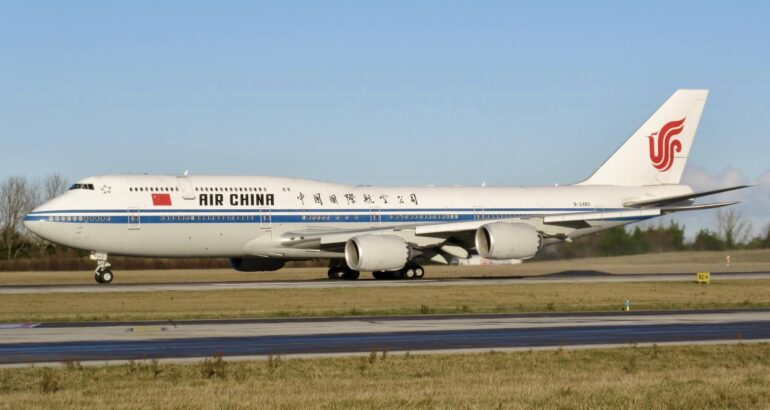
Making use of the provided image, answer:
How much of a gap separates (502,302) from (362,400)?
22.7 metres

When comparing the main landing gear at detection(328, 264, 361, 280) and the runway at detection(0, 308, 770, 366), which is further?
the main landing gear at detection(328, 264, 361, 280)

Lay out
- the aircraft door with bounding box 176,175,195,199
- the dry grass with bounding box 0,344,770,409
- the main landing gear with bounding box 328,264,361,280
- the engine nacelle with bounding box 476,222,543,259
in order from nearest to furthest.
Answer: the dry grass with bounding box 0,344,770,409 < the aircraft door with bounding box 176,175,195,199 < the engine nacelle with bounding box 476,222,543,259 < the main landing gear with bounding box 328,264,361,280

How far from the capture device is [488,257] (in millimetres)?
50469

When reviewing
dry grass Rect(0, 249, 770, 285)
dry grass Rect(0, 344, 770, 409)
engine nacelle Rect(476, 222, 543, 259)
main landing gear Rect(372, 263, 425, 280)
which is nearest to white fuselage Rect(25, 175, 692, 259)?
main landing gear Rect(372, 263, 425, 280)

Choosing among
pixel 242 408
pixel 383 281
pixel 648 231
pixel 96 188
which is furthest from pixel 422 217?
pixel 242 408

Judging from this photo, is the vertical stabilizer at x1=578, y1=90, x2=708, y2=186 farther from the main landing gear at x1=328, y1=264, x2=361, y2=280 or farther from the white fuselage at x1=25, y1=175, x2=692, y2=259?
the main landing gear at x1=328, y1=264, x2=361, y2=280

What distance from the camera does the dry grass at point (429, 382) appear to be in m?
15.4

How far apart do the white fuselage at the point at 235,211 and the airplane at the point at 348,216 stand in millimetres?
50

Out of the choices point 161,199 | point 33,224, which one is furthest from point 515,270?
point 33,224

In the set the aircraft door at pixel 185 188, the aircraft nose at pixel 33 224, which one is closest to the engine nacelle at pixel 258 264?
the aircraft door at pixel 185 188

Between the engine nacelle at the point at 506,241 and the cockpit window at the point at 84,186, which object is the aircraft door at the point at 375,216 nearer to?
the engine nacelle at the point at 506,241

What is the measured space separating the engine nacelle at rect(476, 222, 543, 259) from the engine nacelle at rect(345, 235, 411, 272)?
3.55m

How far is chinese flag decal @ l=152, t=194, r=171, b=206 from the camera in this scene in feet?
162

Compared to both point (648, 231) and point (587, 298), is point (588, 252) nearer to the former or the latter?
point (648, 231)
